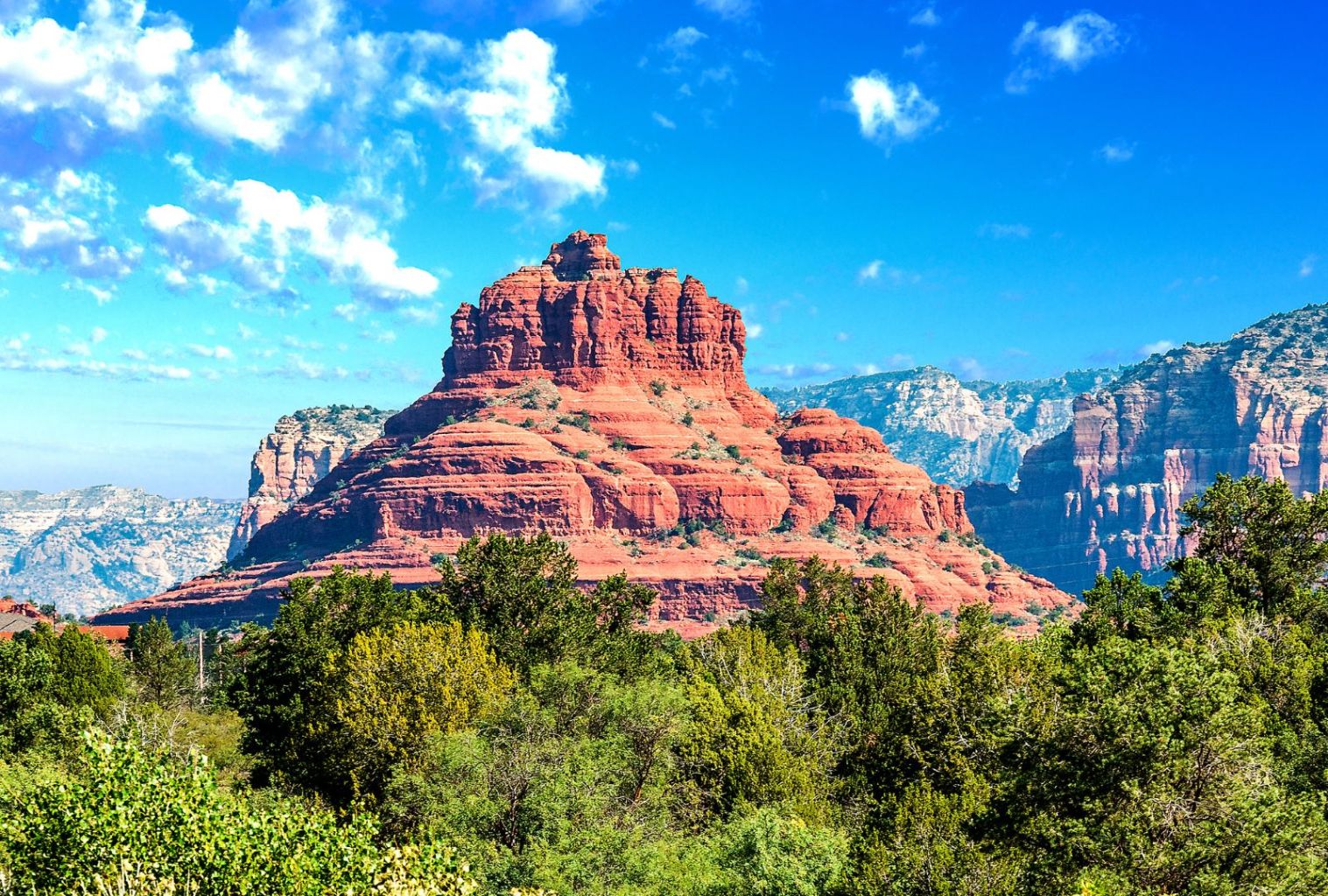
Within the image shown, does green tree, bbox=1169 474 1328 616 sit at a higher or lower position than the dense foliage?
higher

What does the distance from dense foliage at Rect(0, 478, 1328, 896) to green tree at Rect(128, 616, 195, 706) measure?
0.94m

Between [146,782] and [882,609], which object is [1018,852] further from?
[882,609]

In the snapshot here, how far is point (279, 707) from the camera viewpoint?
228 feet

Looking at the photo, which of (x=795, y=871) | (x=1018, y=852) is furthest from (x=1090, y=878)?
(x=795, y=871)

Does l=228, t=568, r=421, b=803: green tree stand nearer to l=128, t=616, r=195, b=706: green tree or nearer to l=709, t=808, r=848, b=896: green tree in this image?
l=128, t=616, r=195, b=706: green tree

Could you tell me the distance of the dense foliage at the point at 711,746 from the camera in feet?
104

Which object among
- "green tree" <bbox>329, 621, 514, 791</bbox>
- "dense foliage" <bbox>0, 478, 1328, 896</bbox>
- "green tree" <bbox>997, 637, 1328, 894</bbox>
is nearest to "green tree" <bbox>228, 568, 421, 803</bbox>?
"dense foliage" <bbox>0, 478, 1328, 896</bbox>

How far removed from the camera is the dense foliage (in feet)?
104

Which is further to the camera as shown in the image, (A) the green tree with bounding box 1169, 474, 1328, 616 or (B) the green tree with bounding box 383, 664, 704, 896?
(A) the green tree with bounding box 1169, 474, 1328, 616

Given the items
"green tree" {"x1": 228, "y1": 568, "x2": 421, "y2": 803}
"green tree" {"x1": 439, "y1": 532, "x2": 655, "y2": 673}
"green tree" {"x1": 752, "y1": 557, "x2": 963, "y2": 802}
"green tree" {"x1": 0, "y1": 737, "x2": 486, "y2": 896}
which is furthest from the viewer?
"green tree" {"x1": 439, "y1": 532, "x2": 655, "y2": 673}

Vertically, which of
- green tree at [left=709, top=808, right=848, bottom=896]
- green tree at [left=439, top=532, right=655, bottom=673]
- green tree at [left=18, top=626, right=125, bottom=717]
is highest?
green tree at [left=439, top=532, right=655, bottom=673]

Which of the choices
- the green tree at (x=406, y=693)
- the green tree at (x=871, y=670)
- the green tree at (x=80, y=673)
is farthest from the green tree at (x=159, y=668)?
the green tree at (x=871, y=670)

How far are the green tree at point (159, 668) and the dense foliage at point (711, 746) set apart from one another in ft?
3.08

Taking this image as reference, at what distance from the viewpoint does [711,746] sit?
56812mm
